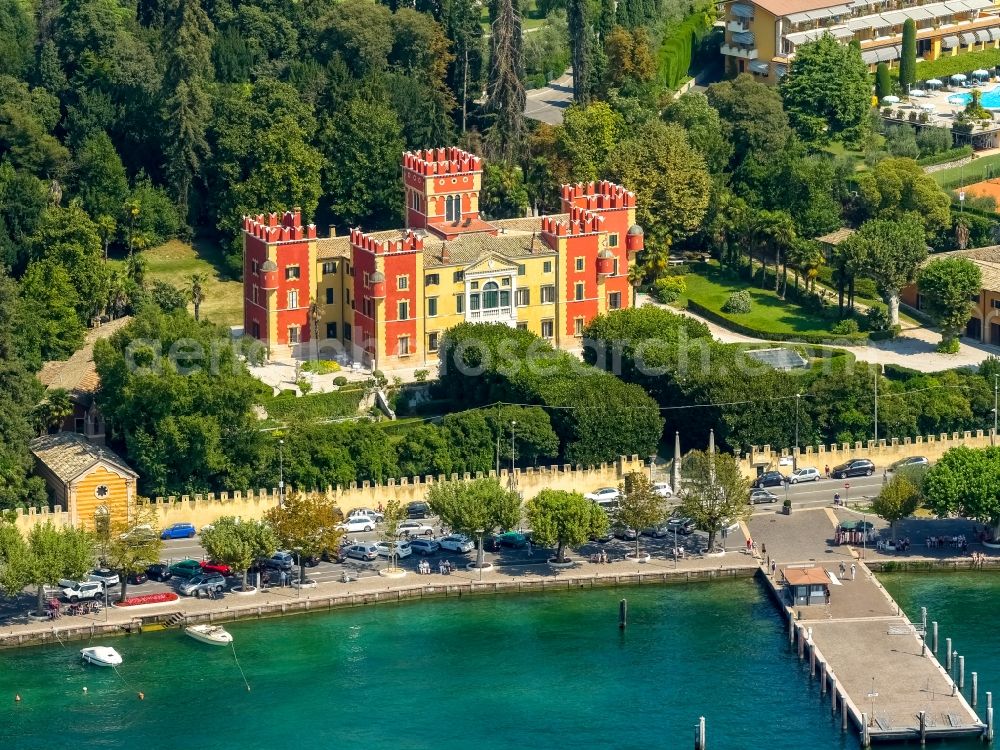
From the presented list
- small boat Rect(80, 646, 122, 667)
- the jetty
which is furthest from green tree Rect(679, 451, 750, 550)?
small boat Rect(80, 646, 122, 667)

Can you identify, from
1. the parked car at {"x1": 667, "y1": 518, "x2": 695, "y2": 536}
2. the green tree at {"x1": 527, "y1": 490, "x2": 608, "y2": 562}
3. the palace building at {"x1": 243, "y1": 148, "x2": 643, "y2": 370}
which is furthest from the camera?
the palace building at {"x1": 243, "y1": 148, "x2": 643, "y2": 370}

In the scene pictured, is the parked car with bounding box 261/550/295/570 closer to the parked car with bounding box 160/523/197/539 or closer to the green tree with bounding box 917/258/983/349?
the parked car with bounding box 160/523/197/539

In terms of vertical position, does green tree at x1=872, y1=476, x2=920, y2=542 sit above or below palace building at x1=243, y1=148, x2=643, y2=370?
below

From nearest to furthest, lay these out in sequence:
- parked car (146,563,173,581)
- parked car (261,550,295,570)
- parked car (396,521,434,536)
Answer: parked car (146,563,173,581), parked car (261,550,295,570), parked car (396,521,434,536)

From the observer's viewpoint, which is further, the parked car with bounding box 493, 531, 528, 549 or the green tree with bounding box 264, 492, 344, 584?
the parked car with bounding box 493, 531, 528, 549

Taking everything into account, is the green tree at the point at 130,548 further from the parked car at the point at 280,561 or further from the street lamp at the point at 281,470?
the street lamp at the point at 281,470

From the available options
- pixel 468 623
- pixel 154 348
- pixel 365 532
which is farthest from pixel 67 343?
pixel 468 623

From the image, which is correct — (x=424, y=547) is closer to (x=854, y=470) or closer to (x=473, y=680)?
(x=473, y=680)
